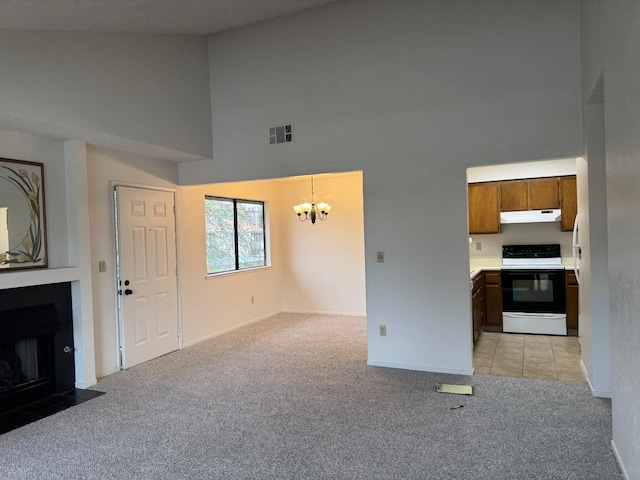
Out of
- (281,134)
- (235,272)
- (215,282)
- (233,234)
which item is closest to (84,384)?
(215,282)

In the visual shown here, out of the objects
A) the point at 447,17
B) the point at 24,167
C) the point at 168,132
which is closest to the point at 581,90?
the point at 447,17

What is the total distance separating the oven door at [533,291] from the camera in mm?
5535

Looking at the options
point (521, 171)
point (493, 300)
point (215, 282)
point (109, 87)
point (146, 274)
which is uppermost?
point (109, 87)

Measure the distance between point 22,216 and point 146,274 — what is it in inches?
58.1

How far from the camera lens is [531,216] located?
585 cm

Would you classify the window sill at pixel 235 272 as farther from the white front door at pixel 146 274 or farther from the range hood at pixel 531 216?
the range hood at pixel 531 216

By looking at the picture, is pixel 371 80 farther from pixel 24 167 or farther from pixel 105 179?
pixel 24 167

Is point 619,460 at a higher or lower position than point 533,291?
lower

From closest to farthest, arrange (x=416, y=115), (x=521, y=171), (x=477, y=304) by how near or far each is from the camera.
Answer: (x=416, y=115) → (x=477, y=304) → (x=521, y=171)

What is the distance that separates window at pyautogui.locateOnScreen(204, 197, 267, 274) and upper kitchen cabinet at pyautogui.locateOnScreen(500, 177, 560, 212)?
3.88m

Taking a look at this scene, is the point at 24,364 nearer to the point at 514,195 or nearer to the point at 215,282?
the point at 215,282

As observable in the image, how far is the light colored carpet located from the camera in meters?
2.57

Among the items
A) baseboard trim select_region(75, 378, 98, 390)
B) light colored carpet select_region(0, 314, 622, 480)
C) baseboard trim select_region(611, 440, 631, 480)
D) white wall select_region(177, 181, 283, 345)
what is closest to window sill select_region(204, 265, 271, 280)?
white wall select_region(177, 181, 283, 345)

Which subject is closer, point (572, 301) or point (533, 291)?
point (572, 301)
